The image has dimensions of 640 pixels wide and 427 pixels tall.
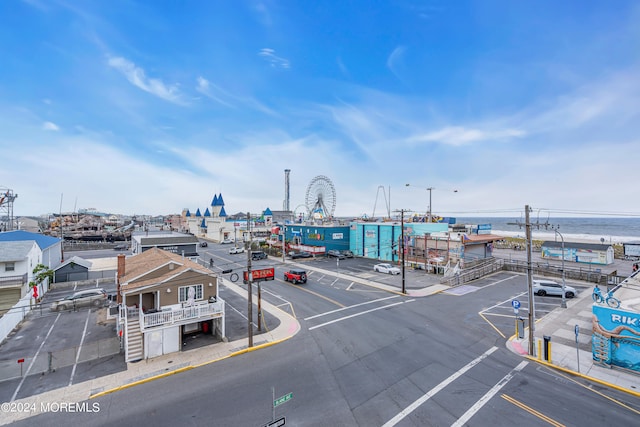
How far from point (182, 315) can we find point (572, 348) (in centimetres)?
2429

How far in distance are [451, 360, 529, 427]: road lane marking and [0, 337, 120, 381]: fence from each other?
63.6ft

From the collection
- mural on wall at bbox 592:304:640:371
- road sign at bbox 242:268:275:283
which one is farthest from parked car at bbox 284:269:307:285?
mural on wall at bbox 592:304:640:371

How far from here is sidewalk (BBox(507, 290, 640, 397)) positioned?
13564mm

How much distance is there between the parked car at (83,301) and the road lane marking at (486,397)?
100ft

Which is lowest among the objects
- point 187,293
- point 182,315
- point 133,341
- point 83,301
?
point 83,301

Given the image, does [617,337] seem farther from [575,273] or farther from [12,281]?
[12,281]

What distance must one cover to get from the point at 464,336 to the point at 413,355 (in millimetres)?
5153

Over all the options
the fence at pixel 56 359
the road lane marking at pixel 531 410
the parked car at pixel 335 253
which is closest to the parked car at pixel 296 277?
the fence at pixel 56 359

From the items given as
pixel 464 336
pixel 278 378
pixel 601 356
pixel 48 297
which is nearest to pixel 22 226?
pixel 48 297

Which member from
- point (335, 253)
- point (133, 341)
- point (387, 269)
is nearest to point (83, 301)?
point (133, 341)

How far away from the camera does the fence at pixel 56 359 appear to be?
594 inches

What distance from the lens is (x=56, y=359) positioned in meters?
16.2

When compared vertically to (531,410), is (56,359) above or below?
below

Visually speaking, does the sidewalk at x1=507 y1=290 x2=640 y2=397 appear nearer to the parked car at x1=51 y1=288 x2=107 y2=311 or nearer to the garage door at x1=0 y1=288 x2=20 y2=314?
the parked car at x1=51 y1=288 x2=107 y2=311
